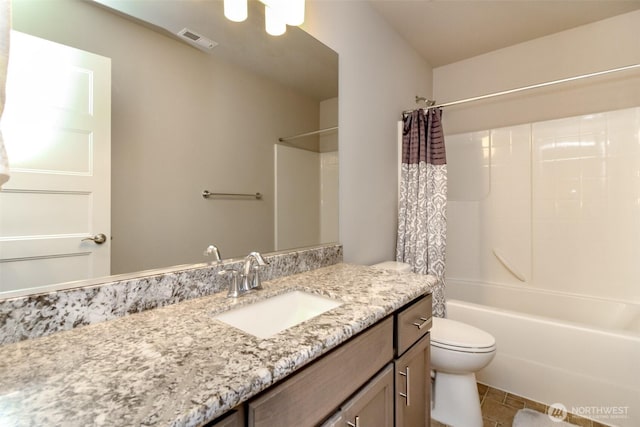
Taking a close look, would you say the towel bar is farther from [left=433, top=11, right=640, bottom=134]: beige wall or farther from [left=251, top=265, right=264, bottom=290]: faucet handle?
[left=433, top=11, right=640, bottom=134]: beige wall

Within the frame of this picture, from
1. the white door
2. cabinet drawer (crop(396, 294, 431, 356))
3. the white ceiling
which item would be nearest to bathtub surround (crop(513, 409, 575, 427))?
→ cabinet drawer (crop(396, 294, 431, 356))

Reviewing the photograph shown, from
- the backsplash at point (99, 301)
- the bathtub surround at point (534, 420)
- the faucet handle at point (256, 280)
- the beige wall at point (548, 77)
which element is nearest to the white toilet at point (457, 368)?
the bathtub surround at point (534, 420)

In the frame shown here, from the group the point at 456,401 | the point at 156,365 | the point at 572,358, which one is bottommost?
the point at 456,401

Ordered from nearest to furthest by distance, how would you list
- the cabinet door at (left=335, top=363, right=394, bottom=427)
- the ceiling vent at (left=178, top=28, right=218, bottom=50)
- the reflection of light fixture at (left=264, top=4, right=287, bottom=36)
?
the cabinet door at (left=335, top=363, right=394, bottom=427)
the ceiling vent at (left=178, top=28, right=218, bottom=50)
the reflection of light fixture at (left=264, top=4, right=287, bottom=36)

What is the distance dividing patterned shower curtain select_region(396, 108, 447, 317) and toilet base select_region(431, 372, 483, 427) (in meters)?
0.49

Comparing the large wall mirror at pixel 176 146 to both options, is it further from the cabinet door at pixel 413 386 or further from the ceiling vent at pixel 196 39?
the cabinet door at pixel 413 386

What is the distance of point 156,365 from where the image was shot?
580 millimetres

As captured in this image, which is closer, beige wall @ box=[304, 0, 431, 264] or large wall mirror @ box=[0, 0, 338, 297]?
large wall mirror @ box=[0, 0, 338, 297]

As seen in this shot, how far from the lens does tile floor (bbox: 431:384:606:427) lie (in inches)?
60.5

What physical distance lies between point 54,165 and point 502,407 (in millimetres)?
2292

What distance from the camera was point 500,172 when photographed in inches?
98.4

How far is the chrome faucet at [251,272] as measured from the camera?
108cm

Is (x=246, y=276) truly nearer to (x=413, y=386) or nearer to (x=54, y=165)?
(x=54, y=165)

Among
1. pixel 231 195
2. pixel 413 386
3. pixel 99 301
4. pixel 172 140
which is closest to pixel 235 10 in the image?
pixel 172 140
